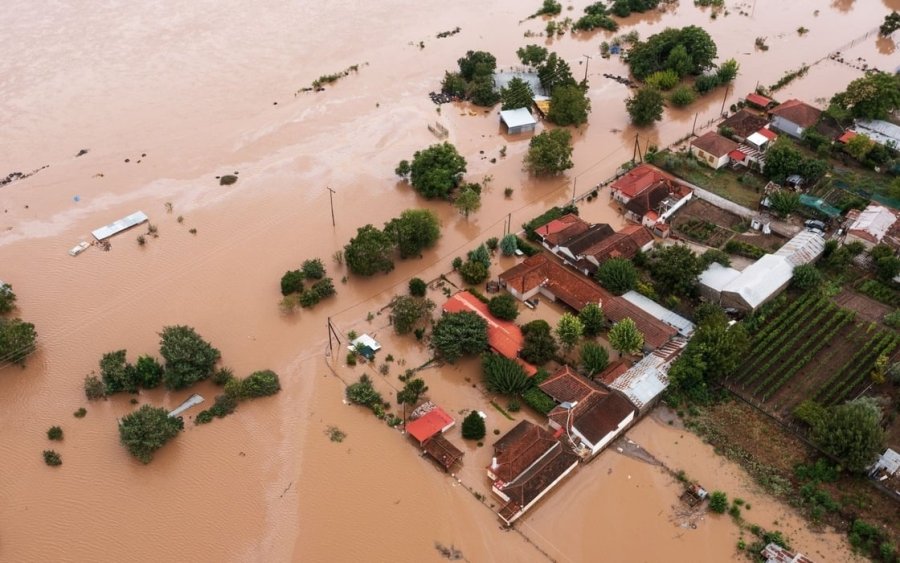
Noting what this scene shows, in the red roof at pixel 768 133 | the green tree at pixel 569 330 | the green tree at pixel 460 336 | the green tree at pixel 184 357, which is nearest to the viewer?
the green tree at pixel 184 357

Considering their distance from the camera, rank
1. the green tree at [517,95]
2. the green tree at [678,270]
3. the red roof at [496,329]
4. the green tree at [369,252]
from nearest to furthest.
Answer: the red roof at [496,329], the green tree at [678,270], the green tree at [369,252], the green tree at [517,95]

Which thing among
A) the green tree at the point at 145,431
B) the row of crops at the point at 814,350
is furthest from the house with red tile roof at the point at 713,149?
the green tree at the point at 145,431

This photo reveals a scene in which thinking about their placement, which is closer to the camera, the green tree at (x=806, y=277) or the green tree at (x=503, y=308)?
the green tree at (x=503, y=308)

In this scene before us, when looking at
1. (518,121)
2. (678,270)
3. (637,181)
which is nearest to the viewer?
(678,270)

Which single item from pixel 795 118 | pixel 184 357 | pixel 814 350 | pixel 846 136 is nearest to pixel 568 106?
pixel 795 118

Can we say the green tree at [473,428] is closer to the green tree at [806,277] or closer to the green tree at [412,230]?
the green tree at [412,230]

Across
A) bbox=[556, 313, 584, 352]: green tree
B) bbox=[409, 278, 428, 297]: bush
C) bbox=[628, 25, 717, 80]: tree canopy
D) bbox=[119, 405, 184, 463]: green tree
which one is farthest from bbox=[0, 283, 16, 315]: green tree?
bbox=[628, 25, 717, 80]: tree canopy

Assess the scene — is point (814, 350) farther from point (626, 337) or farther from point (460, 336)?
point (460, 336)
